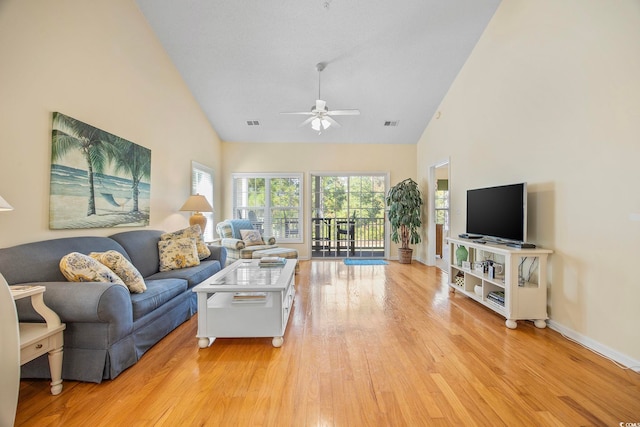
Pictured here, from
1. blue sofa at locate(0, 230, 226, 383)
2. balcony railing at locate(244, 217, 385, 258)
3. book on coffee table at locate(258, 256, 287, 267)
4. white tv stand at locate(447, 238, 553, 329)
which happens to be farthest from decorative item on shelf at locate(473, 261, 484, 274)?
blue sofa at locate(0, 230, 226, 383)

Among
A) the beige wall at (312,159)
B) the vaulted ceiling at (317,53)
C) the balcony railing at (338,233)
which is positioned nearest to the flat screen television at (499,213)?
the vaulted ceiling at (317,53)

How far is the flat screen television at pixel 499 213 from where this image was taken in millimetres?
2822

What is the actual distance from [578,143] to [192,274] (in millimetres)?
3943

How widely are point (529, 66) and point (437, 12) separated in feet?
4.41

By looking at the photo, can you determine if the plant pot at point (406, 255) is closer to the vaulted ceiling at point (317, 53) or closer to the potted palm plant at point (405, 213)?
the potted palm plant at point (405, 213)

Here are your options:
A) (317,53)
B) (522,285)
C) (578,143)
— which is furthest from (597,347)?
(317,53)

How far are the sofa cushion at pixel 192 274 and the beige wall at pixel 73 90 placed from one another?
0.72m

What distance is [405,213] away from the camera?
5598 mm

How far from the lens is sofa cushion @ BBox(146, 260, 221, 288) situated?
9.58ft

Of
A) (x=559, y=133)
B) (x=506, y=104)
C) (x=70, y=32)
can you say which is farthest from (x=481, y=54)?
(x=70, y=32)

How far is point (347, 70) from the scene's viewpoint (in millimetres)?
4352

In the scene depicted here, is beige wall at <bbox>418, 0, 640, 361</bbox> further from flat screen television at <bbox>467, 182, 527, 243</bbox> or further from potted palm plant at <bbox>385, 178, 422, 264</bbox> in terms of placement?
potted palm plant at <bbox>385, 178, 422, 264</bbox>

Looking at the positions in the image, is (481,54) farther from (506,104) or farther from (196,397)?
(196,397)

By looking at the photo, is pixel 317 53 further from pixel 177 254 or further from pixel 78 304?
pixel 78 304
